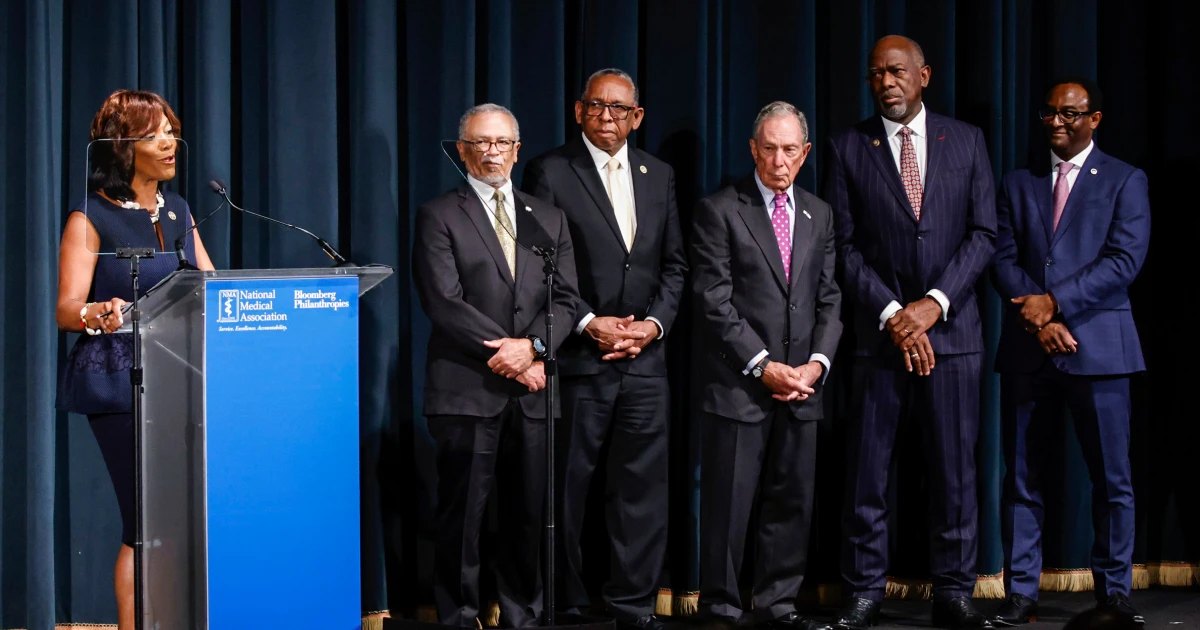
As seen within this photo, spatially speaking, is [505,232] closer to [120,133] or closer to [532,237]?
[532,237]

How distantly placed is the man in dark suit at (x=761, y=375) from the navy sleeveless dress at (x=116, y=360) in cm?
176

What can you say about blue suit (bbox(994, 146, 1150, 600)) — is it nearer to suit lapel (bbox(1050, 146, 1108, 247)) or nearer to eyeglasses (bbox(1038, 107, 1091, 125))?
suit lapel (bbox(1050, 146, 1108, 247))

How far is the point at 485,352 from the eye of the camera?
12.4 feet

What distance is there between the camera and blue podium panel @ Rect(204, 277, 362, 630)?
3105 mm

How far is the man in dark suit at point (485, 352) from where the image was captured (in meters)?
3.84

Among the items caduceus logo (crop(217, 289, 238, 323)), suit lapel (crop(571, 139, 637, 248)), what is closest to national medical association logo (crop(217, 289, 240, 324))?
caduceus logo (crop(217, 289, 238, 323))

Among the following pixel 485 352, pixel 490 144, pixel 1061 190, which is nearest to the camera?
pixel 485 352

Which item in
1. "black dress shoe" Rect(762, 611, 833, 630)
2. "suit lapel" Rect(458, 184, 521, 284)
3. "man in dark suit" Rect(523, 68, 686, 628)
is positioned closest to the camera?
"suit lapel" Rect(458, 184, 521, 284)

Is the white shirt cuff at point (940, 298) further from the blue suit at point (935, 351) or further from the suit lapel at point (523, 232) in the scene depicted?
the suit lapel at point (523, 232)

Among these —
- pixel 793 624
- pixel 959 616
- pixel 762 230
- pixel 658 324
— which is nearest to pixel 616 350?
pixel 658 324

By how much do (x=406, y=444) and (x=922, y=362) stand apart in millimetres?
1944

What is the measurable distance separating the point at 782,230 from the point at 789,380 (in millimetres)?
554

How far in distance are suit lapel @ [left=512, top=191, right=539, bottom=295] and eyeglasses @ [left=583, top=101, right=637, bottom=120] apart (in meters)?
0.48

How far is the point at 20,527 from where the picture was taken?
13.8 ft
